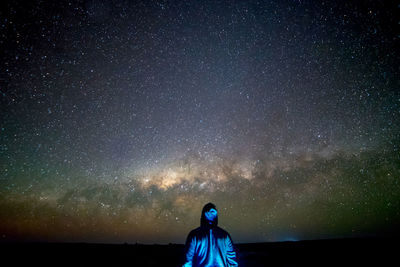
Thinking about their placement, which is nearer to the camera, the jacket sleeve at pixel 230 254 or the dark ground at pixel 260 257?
the jacket sleeve at pixel 230 254

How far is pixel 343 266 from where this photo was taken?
513 inches

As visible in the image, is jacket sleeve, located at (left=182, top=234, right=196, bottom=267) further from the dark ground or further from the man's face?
the dark ground

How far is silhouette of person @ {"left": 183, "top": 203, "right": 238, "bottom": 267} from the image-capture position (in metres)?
3.00

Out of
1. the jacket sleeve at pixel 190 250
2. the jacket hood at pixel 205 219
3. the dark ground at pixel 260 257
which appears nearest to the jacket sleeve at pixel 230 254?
the jacket hood at pixel 205 219

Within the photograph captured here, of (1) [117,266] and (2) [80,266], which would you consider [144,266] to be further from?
(2) [80,266]

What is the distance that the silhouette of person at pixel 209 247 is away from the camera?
9.85 feet

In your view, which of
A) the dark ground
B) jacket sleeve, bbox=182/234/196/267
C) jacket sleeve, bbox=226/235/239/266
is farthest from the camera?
the dark ground

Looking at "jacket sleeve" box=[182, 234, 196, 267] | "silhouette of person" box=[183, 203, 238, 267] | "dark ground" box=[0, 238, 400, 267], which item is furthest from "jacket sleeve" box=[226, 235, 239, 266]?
"dark ground" box=[0, 238, 400, 267]

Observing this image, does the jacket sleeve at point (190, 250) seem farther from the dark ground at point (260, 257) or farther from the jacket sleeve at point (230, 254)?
the dark ground at point (260, 257)

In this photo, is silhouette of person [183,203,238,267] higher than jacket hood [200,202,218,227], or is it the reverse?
jacket hood [200,202,218,227]

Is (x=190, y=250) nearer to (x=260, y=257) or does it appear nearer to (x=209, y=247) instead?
(x=209, y=247)

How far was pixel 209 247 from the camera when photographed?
120 inches

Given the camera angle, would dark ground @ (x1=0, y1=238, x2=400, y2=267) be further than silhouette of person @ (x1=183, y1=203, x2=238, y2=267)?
Yes

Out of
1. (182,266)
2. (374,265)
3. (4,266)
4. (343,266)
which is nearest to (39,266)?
(4,266)
